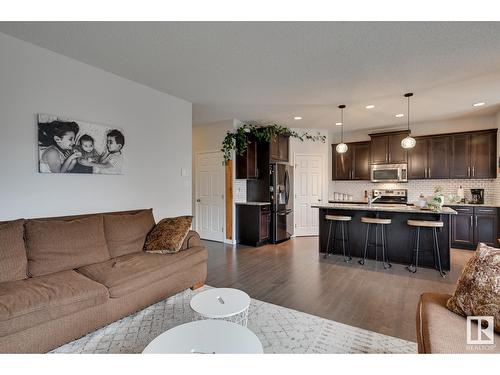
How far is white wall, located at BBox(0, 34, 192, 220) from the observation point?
2436 millimetres

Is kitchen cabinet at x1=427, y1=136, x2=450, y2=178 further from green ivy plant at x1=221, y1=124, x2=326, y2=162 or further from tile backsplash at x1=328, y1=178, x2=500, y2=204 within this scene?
green ivy plant at x1=221, y1=124, x2=326, y2=162

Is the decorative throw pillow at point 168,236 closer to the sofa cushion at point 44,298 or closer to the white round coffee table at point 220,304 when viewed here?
the sofa cushion at point 44,298

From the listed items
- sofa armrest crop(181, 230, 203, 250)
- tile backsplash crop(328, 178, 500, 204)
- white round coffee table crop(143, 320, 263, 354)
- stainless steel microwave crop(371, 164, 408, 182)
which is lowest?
white round coffee table crop(143, 320, 263, 354)

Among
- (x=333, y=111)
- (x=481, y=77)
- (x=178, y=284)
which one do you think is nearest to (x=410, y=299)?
(x=178, y=284)

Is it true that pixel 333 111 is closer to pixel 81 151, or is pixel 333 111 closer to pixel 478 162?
pixel 478 162

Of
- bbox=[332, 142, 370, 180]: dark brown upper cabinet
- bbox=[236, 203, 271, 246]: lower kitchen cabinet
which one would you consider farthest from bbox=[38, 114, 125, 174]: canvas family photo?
bbox=[332, 142, 370, 180]: dark brown upper cabinet

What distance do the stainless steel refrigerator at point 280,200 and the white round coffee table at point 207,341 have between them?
3.97 m

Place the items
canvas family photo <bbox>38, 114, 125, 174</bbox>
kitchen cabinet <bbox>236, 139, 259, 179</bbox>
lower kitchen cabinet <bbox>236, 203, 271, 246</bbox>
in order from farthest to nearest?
kitchen cabinet <bbox>236, 139, 259, 179</bbox> → lower kitchen cabinet <bbox>236, 203, 271, 246</bbox> → canvas family photo <bbox>38, 114, 125, 174</bbox>

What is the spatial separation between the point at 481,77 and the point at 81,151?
16.3 ft

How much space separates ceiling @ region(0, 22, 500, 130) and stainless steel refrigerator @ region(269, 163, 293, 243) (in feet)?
5.16

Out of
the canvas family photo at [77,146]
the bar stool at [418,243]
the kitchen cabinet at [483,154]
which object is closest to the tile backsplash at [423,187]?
the kitchen cabinet at [483,154]

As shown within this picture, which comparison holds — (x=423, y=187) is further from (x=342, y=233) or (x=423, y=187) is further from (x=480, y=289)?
(x=480, y=289)

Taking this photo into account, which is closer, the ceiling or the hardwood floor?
the ceiling

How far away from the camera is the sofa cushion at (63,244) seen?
7.27ft
